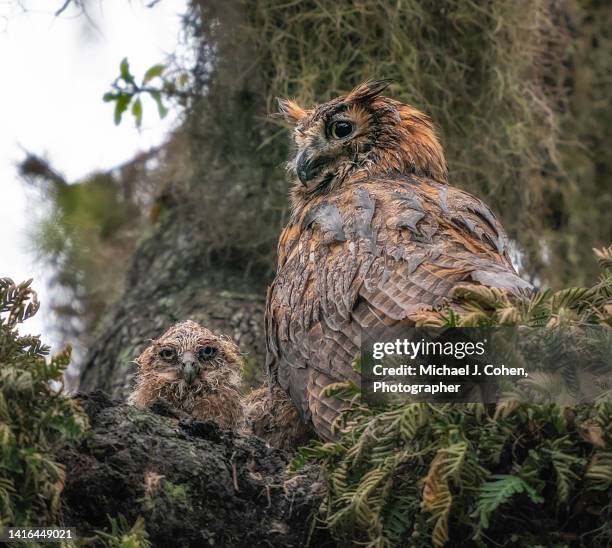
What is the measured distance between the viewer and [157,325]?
7336mm

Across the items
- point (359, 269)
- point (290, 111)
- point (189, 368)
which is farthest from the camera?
point (290, 111)

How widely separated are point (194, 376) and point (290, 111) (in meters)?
1.82

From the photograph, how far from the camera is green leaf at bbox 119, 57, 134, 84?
756cm

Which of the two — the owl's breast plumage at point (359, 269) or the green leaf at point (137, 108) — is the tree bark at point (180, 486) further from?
the green leaf at point (137, 108)

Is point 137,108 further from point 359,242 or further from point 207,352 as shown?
point 359,242

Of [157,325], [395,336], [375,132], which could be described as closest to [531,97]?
[375,132]

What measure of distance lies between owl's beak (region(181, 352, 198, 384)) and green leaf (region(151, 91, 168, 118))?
250cm

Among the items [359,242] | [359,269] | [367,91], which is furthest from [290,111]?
[359,269]

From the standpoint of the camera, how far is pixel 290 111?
21.7 ft

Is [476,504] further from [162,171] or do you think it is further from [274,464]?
[162,171]

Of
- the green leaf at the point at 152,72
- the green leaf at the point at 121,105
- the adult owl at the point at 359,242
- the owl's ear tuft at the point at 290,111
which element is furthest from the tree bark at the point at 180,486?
the green leaf at the point at 152,72

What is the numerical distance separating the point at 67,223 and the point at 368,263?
420 centimetres

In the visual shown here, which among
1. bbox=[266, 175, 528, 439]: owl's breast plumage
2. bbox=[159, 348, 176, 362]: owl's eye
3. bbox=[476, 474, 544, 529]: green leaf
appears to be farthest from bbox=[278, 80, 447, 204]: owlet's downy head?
bbox=[476, 474, 544, 529]: green leaf

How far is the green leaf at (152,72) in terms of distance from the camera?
7707mm
